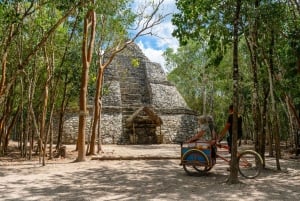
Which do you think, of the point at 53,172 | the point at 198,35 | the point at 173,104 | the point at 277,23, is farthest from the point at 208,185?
the point at 173,104

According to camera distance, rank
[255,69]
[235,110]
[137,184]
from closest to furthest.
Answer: [137,184]
[235,110]
[255,69]

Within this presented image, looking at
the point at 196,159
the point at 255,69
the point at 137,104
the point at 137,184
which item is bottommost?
the point at 137,184

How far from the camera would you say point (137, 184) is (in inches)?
267

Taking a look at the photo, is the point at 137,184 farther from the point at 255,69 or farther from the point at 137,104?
the point at 137,104

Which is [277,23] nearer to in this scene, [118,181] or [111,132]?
[118,181]

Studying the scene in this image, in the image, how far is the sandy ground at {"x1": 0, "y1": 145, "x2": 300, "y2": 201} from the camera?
565cm

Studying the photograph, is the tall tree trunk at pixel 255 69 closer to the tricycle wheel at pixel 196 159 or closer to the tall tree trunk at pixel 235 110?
the tall tree trunk at pixel 235 110

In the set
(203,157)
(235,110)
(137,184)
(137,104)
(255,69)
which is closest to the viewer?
(137,184)

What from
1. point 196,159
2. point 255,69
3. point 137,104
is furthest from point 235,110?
point 137,104

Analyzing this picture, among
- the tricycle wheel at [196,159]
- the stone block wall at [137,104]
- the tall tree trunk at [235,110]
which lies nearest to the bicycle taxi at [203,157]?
the tricycle wheel at [196,159]

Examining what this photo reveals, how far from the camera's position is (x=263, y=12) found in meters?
7.90

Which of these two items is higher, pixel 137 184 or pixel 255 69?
pixel 255 69

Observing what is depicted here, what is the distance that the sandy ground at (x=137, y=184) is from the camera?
565 cm

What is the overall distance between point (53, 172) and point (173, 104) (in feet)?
65.0
